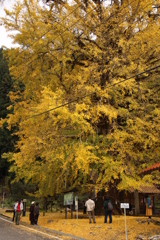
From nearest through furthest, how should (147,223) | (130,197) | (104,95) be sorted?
(147,223)
(104,95)
(130,197)

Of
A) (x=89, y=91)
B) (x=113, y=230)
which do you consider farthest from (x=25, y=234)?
(x=89, y=91)

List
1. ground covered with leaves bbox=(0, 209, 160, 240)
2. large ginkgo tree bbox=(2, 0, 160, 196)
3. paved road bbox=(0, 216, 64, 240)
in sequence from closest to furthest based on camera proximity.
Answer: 1. ground covered with leaves bbox=(0, 209, 160, 240)
2. paved road bbox=(0, 216, 64, 240)
3. large ginkgo tree bbox=(2, 0, 160, 196)

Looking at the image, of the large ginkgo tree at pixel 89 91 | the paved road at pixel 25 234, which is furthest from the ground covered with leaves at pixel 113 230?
the large ginkgo tree at pixel 89 91

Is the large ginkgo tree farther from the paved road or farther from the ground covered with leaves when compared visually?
the paved road

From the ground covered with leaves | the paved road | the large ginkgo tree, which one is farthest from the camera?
the large ginkgo tree

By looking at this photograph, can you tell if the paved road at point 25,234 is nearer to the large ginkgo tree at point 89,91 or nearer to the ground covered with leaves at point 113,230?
the ground covered with leaves at point 113,230

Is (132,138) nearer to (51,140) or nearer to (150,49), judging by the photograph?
(51,140)

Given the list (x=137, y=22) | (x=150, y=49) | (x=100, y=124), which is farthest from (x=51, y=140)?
(x=137, y=22)

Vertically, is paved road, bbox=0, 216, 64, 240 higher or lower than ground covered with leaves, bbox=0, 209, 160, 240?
lower

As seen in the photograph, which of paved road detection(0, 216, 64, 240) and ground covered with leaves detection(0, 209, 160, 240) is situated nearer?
ground covered with leaves detection(0, 209, 160, 240)

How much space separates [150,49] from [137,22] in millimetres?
2088

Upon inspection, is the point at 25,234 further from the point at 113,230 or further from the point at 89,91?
the point at 89,91

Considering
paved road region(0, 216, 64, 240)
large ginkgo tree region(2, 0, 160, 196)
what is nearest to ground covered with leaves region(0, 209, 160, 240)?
paved road region(0, 216, 64, 240)

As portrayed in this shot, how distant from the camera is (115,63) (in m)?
14.4
